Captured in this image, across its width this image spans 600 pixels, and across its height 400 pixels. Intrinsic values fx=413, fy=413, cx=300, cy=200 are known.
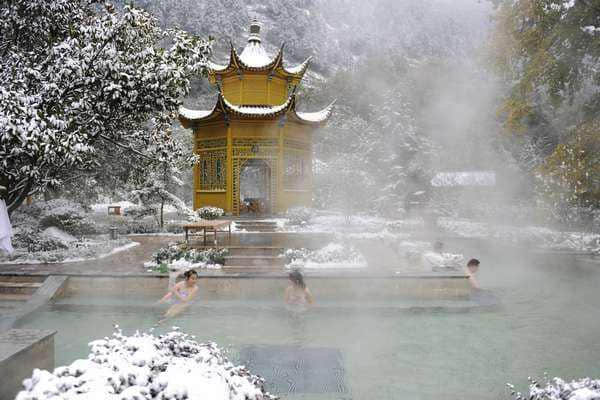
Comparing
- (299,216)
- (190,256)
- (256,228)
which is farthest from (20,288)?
(299,216)

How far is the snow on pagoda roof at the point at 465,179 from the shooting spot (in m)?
31.4

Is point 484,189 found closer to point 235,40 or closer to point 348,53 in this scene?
point 235,40

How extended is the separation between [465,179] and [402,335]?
93.2 feet

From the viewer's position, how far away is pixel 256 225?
17.7 metres

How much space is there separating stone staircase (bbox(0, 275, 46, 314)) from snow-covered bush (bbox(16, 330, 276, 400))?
6753 millimetres

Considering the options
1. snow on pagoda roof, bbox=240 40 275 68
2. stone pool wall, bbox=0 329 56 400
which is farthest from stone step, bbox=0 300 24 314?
snow on pagoda roof, bbox=240 40 275 68

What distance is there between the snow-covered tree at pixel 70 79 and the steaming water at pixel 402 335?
275cm

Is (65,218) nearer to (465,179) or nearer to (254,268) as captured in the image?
(254,268)

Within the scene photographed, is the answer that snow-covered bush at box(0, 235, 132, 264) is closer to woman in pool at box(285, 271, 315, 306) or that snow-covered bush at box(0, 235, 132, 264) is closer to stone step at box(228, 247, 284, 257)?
stone step at box(228, 247, 284, 257)

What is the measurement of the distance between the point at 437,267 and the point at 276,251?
4.45 metres

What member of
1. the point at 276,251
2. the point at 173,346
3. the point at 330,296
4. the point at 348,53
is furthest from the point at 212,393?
the point at 348,53

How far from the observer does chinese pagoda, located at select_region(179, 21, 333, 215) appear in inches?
805

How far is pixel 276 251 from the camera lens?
11.8 metres

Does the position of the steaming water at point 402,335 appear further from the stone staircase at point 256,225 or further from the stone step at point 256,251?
the stone staircase at point 256,225
